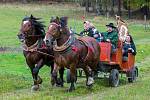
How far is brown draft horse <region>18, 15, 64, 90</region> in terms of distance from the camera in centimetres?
1479

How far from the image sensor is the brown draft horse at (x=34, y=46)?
14.8 metres

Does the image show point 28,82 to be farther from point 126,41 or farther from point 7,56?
point 7,56

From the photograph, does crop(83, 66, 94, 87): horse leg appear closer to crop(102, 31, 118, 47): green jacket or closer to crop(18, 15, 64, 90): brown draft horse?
crop(18, 15, 64, 90): brown draft horse

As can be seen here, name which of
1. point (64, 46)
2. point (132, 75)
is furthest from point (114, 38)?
point (64, 46)

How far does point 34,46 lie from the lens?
14.8m

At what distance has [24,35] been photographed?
14672 millimetres

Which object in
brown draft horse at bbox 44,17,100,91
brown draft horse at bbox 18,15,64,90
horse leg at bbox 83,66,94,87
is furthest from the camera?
horse leg at bbox 83,66,94,87

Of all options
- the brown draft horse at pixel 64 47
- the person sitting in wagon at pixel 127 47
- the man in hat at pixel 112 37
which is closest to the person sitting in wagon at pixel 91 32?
the man in hat at pixel 112 37

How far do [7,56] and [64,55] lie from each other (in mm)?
9969

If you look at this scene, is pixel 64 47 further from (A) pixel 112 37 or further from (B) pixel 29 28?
(A) pixel 112 37

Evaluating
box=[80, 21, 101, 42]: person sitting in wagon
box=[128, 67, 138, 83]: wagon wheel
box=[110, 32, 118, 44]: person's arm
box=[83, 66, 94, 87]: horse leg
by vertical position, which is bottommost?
box=[128, 67, 138, 83]: wagon wheel

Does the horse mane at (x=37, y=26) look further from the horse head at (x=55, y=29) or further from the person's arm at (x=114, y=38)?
the person's arm at (x=114, y=38)

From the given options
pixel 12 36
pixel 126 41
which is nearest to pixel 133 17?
pixel 12 36

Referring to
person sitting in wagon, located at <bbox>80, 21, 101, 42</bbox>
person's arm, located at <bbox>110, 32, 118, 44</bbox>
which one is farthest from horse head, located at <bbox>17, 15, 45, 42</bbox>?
person's arm, located at <bbox>110, 32, 118, 44</bbox>
